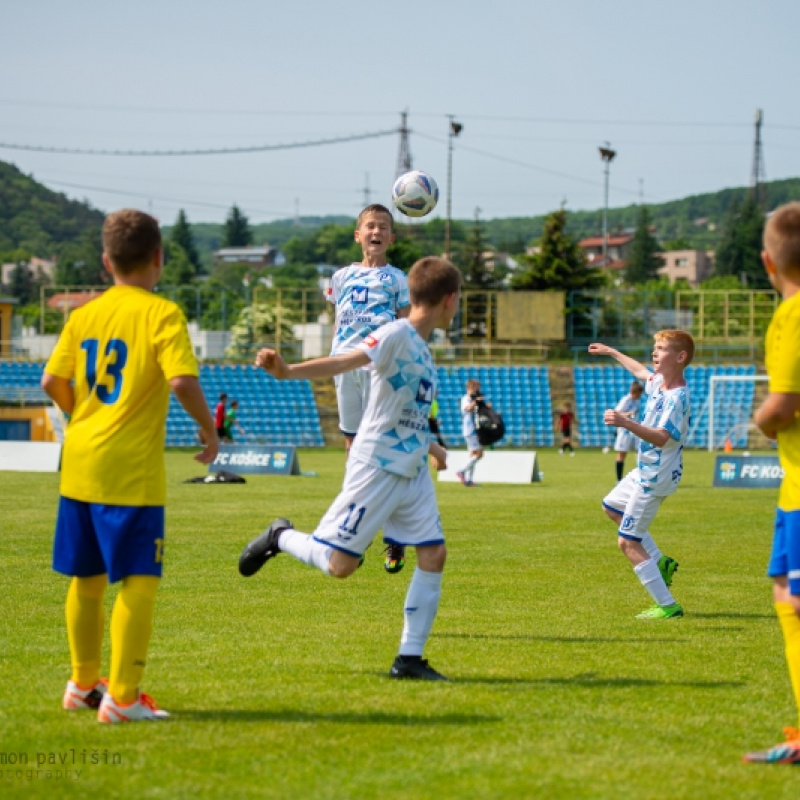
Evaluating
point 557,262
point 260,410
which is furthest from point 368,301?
point 557,262

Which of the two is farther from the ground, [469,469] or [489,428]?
[489,428]

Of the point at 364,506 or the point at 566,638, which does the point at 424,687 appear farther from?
the point at 566,638

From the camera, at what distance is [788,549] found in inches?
200

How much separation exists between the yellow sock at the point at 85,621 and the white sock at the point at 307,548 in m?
1.21

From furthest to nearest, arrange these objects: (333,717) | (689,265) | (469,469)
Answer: (689,265) < (469,469) < (333,717)

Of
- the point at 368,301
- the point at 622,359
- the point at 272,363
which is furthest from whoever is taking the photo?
the point at 622,359

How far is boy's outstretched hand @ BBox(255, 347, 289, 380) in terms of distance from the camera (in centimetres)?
600

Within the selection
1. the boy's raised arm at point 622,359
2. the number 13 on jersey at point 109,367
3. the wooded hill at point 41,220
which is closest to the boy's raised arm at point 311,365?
the number 13 on jersey at point 109,367

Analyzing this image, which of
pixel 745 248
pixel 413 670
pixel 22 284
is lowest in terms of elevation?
pixel 413 670

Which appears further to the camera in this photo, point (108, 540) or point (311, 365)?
point (311, 365)

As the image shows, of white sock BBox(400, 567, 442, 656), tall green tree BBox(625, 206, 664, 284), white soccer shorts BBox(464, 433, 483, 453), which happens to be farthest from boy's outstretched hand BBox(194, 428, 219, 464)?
tall green tree BBox(625, 206, 664, 284)

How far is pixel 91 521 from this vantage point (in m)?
5.64

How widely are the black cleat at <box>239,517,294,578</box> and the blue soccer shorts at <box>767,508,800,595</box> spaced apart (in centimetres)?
288

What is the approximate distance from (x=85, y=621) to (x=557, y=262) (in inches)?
3052
